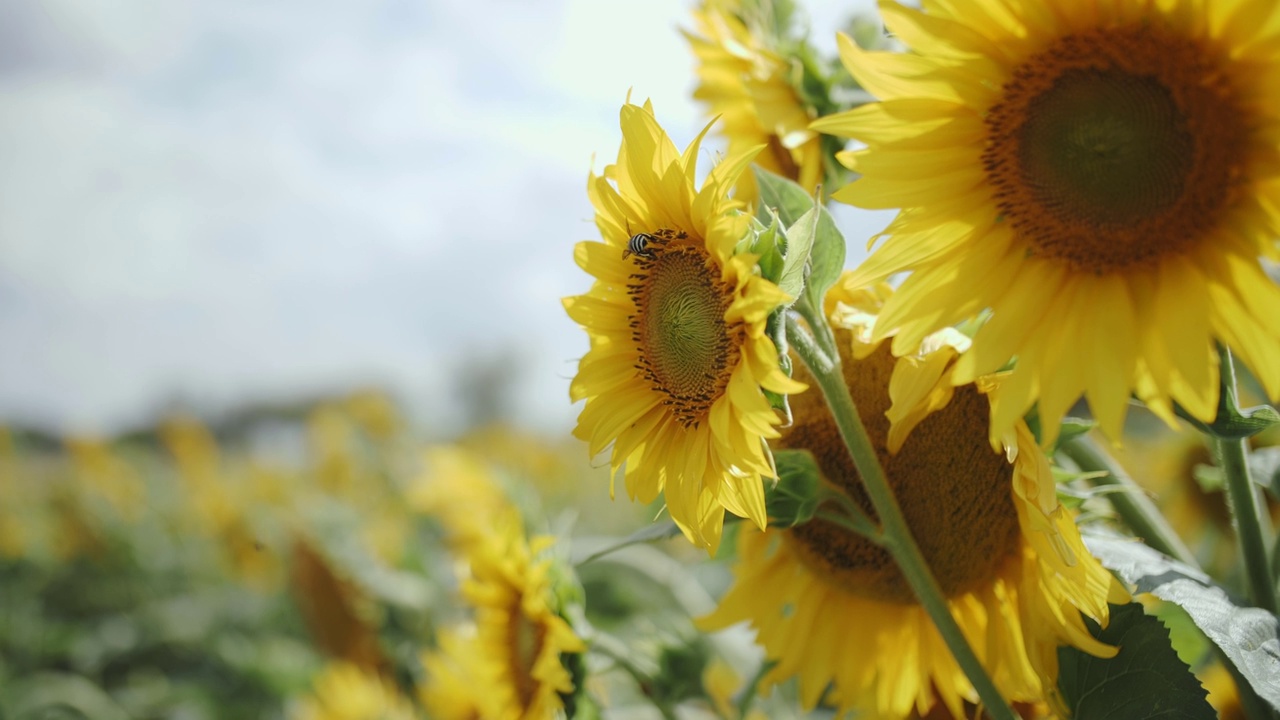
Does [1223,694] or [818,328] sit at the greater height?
[818,328]

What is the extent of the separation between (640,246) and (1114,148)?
0.92ft

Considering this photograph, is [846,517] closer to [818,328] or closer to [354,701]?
[818,328]

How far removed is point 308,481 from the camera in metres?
3.56

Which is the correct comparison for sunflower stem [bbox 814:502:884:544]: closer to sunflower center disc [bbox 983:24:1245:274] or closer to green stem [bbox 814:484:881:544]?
green stem [bbox 814:484:881:544]

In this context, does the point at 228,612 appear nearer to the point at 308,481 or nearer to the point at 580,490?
the point at 308,481

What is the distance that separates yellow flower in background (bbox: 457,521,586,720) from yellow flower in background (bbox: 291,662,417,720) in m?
0.47

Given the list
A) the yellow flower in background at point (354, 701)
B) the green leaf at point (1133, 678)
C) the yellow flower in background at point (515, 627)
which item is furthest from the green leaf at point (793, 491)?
the yellow flower in background at point (354, 701)

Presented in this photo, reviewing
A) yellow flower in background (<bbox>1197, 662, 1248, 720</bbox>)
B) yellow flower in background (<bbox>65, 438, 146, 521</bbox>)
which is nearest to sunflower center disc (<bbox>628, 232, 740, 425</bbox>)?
yellow flower in background (<bbox>1197, 662, 1248, 720</bbox>)

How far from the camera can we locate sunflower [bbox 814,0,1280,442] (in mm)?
463

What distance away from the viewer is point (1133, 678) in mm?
606

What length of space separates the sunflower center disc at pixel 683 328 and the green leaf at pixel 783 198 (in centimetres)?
6

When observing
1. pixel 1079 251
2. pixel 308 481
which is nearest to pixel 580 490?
pixel 308 481

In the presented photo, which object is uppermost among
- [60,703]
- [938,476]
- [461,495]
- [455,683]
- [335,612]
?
A: [938,476]

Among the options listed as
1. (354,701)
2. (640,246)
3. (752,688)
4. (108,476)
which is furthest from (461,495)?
(108,476)
